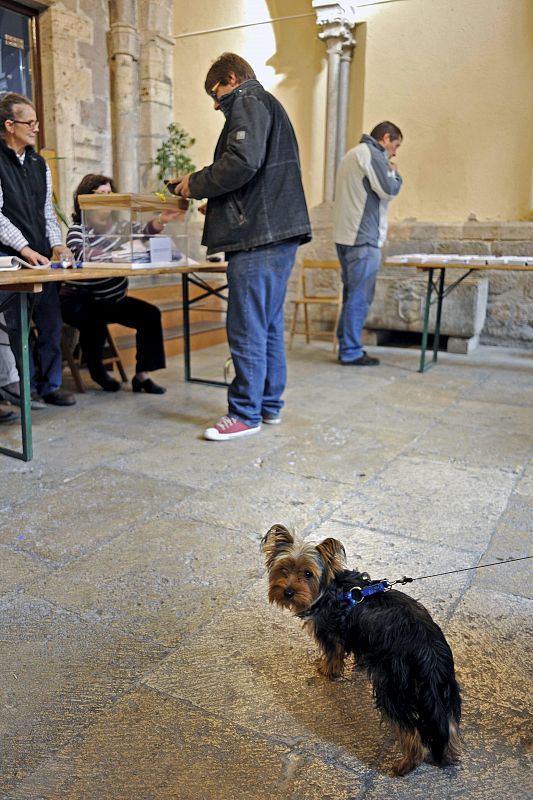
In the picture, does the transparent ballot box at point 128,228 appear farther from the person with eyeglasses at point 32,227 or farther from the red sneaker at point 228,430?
the red sneaker at point 228,430

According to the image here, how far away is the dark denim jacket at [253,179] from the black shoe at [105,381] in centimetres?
148

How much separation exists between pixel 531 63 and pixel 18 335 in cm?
525

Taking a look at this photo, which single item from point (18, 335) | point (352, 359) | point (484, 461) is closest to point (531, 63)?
point (352, 359)

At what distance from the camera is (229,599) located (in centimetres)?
195

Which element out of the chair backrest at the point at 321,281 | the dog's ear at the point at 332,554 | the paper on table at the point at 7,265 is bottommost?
the dog's ear at the point at 332,554

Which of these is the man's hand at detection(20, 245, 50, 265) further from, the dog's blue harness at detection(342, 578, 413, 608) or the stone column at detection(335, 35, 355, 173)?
the stone column at detection(335, 35, 355, 173)

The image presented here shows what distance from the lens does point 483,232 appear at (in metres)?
6.36

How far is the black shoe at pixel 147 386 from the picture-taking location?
443cm

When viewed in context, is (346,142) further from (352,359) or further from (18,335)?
(18,335)

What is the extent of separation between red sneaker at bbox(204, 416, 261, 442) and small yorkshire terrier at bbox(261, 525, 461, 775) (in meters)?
1.96

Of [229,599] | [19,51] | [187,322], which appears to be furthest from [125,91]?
[229,599]

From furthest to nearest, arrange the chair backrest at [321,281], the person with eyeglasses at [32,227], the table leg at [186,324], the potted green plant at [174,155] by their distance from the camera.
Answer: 1. the potted green plant at [174,155]
2. the chair backrest at [321,281]
3. the table leg at [186,324]
4. the person with eyeglasses at [32,227]

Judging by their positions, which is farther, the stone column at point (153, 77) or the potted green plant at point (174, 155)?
the potted green plant at point (174, 155)

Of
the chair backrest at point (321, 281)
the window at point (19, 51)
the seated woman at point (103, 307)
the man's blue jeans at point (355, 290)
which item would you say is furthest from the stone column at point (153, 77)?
the seated woman at point (103, 307)
